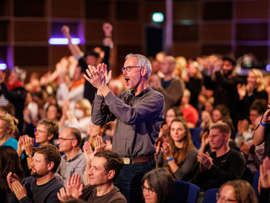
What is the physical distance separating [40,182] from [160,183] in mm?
949

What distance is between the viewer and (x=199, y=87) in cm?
717

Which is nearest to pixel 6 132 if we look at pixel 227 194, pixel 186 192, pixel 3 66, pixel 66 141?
pixel 66 141

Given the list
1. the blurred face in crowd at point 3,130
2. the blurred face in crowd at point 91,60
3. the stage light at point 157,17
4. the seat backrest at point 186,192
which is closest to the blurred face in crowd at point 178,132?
the seat backrest at point 186,192

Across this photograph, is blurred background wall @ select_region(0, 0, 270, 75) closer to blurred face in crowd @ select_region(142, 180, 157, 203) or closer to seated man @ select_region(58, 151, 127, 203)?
seated man @ select_region(58, 151, 127, 203)

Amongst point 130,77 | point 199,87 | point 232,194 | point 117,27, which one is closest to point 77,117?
point 199,87

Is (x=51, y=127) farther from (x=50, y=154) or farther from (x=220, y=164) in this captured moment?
(x=220, y=164)

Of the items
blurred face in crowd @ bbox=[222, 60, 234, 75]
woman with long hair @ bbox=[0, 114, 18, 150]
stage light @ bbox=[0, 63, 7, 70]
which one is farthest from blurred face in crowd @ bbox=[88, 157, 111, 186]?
stage light @ bbox=[0, 63, 7, 70]

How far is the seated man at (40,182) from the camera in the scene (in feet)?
9.58

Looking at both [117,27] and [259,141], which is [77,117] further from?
[117,27]

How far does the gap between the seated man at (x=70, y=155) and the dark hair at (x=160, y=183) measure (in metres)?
1.24

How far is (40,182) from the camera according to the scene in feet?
10.0

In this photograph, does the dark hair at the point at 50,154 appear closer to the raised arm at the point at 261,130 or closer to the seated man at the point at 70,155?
the seated man at the point at 70,155

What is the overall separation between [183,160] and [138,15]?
8499mm

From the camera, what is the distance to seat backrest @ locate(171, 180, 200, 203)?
299 centimetres
